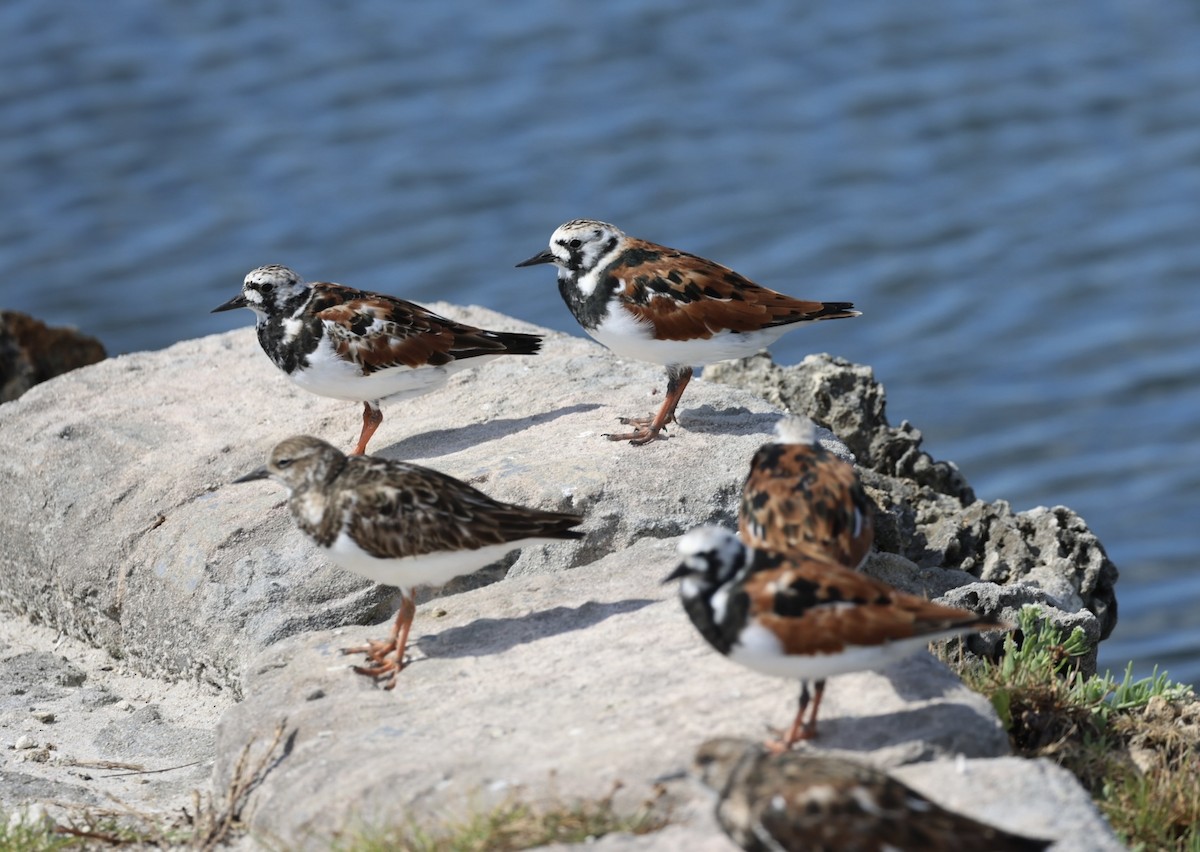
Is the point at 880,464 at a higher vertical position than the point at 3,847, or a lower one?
higher

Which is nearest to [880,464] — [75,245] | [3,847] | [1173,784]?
[1173,784]

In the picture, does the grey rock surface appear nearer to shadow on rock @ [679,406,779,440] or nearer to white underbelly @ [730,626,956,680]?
shadow on rock @ [679,406,779,440]

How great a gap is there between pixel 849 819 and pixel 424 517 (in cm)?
269

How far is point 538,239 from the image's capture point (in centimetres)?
1797

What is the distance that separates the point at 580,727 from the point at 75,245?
46.3ft

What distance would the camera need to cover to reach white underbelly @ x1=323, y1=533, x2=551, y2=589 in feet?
24.0

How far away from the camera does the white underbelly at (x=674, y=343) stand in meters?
9.23

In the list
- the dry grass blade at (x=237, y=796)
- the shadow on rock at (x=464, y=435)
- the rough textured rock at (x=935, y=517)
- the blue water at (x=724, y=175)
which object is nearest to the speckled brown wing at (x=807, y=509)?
the rough textured rock at (x=935, y=517)

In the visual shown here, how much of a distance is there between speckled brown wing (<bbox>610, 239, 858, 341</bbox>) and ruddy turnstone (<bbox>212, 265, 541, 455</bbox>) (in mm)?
897

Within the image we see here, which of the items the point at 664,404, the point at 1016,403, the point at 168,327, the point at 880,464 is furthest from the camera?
the point at 168,327

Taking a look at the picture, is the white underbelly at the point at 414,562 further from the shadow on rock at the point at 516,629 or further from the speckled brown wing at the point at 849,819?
the speckled brown wing at the point at 849,819

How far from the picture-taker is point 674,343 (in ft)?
30.1

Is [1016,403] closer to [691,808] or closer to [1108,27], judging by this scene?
[1108,27]

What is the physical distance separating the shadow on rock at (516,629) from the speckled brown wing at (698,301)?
206cm
